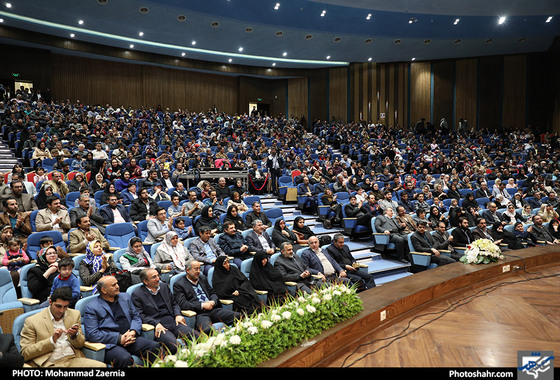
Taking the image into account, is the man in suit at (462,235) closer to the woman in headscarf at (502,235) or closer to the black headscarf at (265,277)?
the woman in headscarf at (502,235)

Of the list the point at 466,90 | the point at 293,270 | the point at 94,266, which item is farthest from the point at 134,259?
the point at 466,90

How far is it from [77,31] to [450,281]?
12.4m

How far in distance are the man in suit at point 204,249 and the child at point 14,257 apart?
4.70 feet

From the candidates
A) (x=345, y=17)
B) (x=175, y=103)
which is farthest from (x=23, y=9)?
(x=345, y=17)

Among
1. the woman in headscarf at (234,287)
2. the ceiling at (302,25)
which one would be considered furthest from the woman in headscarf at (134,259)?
the ceiling at (302,25)

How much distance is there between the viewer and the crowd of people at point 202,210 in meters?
3.10

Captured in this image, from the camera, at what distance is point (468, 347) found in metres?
2.80

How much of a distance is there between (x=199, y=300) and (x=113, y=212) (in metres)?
2.33

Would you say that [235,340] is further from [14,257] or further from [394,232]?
[394,232]

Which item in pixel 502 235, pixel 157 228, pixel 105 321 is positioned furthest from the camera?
pixel 502 235

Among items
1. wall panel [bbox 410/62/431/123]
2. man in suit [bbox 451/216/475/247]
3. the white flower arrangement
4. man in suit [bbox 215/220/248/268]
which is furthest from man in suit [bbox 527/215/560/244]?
wall panel [bbox 410/62/431/123]

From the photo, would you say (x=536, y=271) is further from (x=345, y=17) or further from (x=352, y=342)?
(x=345, y=17)

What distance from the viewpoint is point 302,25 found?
11.7 meters

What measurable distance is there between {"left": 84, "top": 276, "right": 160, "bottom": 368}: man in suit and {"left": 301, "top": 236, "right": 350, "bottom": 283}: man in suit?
1.92 meters
